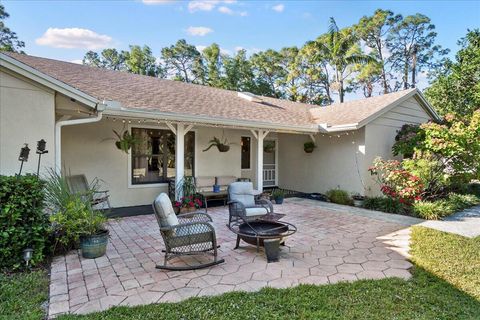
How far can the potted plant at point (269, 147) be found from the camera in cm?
1250

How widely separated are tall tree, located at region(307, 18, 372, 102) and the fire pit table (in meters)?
19.4

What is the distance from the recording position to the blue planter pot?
4.48 meters

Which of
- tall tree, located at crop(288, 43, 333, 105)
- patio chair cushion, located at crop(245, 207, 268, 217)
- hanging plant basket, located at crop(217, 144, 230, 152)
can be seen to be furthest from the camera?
tall tree, located at crop(288, 43, 333, 105)

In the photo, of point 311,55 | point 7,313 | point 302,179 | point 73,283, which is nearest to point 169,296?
point 73,283

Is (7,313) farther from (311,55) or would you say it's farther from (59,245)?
(311,55)

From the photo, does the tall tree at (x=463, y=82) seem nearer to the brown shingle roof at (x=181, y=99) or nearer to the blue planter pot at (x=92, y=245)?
the brown shingle roof at (x=181, y=99)

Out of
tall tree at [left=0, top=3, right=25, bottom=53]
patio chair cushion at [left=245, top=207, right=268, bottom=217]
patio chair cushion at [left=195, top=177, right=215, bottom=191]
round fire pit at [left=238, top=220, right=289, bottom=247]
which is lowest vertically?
round fire pit at [left=238, top=220, right=289, bottom=247]

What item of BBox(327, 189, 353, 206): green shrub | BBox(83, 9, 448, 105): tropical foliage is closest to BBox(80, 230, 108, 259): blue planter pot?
BBox(327, 189, 353, 206): green shrub

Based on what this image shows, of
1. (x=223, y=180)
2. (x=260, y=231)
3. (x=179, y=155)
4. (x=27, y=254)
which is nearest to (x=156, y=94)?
(x=179, y=155)

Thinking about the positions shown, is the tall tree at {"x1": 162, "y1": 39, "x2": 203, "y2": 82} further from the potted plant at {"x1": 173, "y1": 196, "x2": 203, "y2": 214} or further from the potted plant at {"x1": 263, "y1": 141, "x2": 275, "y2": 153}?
the potted plant at {"x1": 173, "y1": 196, "x2": 203, "y2": 214}

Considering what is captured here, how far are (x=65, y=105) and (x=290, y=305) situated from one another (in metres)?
5.45

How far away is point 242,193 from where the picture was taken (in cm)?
648

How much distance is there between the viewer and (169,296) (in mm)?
3318

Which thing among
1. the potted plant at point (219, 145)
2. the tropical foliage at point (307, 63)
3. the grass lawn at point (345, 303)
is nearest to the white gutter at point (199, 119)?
the potted plant at point (219, 145)
